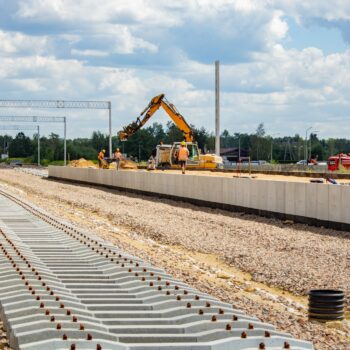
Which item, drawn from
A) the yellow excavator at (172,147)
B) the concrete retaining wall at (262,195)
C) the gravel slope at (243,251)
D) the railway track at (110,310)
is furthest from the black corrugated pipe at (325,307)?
the yellow excavator at (172,147)

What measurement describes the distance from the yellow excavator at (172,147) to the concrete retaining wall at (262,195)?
19.7 metres

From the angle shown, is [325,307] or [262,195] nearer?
[325,307]

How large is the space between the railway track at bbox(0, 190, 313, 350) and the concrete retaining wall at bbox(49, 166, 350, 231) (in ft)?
34.3

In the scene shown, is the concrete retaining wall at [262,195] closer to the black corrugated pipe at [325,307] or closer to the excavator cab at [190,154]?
the black corrugated pipe at [325,307]

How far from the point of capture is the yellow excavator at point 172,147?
2729 inches

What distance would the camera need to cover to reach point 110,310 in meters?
10.8

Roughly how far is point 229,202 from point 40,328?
83.6ft

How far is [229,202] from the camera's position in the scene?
34469 millimetres

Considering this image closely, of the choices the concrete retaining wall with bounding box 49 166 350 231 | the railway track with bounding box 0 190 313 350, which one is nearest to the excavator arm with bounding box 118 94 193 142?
the concrete retaining wall with bounding box 49 166 350 231

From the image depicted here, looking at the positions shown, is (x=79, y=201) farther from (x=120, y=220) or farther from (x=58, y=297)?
(x=58, y=297)

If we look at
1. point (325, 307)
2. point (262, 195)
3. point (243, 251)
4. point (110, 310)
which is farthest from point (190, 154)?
point (110, 310)

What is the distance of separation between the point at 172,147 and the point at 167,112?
6261 millimetres

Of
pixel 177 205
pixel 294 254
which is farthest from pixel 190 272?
pixel 177 205

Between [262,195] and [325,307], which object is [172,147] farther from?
[325,307]
